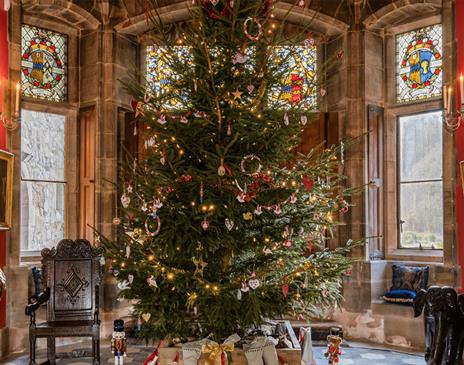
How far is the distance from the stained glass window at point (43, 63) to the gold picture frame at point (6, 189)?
1.10 metres

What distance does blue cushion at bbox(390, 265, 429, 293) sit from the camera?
5.80 m

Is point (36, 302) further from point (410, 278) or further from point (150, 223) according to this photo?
point (410, 278)

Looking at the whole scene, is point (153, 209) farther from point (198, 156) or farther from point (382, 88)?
point (382, 88)

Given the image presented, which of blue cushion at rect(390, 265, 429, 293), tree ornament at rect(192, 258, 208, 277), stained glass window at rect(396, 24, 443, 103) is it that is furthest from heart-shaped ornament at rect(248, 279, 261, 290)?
stained glass window at rect(396, 24, 443, 103)

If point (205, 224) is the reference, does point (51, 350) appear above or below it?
below

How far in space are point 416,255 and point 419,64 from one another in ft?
6.69

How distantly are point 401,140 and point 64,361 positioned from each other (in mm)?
4156

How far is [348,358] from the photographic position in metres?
5.27

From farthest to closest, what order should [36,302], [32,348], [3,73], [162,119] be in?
[3,73] → [36,302] → [32,348] → [162,119]

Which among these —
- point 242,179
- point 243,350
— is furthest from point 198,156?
point 243,350

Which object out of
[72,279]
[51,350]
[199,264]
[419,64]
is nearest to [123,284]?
[199,264]

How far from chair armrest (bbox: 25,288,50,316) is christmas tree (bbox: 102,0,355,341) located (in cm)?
168

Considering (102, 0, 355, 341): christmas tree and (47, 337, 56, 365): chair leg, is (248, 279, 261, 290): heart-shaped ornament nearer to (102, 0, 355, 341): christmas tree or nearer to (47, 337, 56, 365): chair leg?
(102, 0, 355, 341): christmas tree

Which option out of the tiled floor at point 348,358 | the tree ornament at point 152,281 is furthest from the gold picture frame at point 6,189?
the tree ornament at point 152,281
